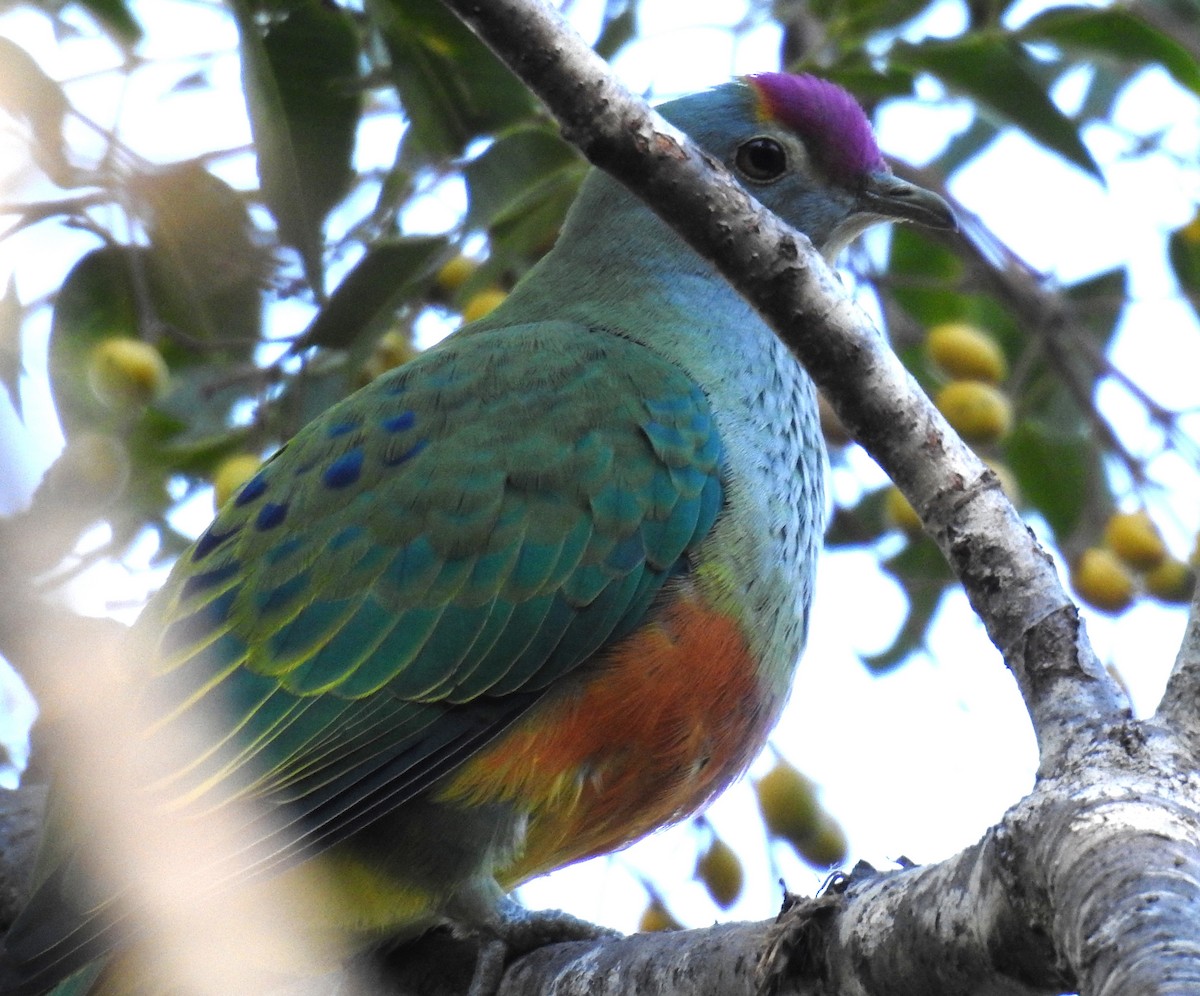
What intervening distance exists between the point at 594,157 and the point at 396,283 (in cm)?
132

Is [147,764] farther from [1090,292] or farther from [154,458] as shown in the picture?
[1090,292]

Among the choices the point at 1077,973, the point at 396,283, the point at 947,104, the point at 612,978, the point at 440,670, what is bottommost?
the point at 612,978

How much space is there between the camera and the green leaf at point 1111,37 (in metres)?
3.59

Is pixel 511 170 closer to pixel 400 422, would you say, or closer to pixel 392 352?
pixel 400 422

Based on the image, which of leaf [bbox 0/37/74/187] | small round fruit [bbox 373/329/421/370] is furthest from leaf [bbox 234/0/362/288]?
small round fruit [bbox 373/329/421/370]

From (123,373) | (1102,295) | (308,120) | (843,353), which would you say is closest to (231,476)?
(123,373)

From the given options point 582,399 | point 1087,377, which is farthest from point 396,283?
point 1087,377

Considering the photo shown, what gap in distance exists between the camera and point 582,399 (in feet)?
9.52

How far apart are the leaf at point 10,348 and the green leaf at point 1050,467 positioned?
7.74 ft

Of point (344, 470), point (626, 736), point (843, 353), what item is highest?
point (843, 353)

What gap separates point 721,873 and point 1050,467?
1.39 meters

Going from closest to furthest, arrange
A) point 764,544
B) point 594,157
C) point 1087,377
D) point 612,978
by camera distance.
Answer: point 594,157
point 612,978
point 764,544
point 1087,377

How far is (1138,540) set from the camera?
391 centimetres

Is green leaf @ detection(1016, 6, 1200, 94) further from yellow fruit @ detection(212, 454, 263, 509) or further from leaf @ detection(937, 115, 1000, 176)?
yellow fruit @ detection(212, 454, 263, 509)
